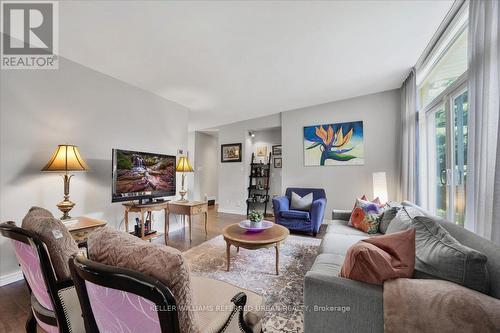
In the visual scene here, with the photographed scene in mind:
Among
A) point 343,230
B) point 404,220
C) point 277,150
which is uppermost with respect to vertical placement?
point 277,150

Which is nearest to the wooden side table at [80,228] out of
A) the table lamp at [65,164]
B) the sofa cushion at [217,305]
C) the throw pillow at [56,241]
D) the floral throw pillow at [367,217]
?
the table lamp at [65,164]

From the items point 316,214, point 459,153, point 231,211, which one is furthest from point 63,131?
point 459,153

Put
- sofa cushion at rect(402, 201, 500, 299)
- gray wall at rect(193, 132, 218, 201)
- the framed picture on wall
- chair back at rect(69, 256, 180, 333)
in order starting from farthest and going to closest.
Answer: gray wall at rect(193, 132, 218, 201), the framed picture on wall, sofa cushion at rect(402, 201, 500, 299), chair back at rect(69, 256, 180, 333)

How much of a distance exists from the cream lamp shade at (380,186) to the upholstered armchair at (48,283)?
430cm

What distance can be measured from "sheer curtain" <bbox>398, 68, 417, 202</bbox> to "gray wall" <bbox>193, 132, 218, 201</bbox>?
541 cm

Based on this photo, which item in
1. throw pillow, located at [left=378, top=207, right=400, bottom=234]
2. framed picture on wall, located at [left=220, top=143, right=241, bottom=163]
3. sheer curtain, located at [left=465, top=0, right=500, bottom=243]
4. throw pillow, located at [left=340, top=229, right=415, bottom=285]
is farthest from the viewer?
framed picture on wall, located at [left=220, top=143, right=241, bottom=163]

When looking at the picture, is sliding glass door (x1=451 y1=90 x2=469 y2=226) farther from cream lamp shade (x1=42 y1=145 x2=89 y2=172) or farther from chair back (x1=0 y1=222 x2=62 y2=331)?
cream lamp shade (x1=42 y1=145 x2=89 y2=172)

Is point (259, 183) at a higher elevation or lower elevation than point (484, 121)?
lower

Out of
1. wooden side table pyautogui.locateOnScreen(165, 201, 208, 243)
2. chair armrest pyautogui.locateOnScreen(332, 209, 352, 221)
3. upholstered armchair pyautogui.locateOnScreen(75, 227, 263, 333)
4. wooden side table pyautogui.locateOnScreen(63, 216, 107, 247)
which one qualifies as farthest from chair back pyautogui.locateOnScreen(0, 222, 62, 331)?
chair armrest pyautogui.locateOnScreen(332, 209, 352, 221)

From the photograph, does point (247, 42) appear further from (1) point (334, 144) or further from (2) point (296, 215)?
(1) point (334, 144)

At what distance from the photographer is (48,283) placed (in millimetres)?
955

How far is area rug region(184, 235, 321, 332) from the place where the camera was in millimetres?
1628

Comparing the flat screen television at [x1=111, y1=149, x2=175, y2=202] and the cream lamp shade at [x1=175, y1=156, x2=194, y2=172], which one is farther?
the cream lamp shade at [x1=175, y1=156, x2=194, y2=172]

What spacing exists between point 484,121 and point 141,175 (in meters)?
3.60
